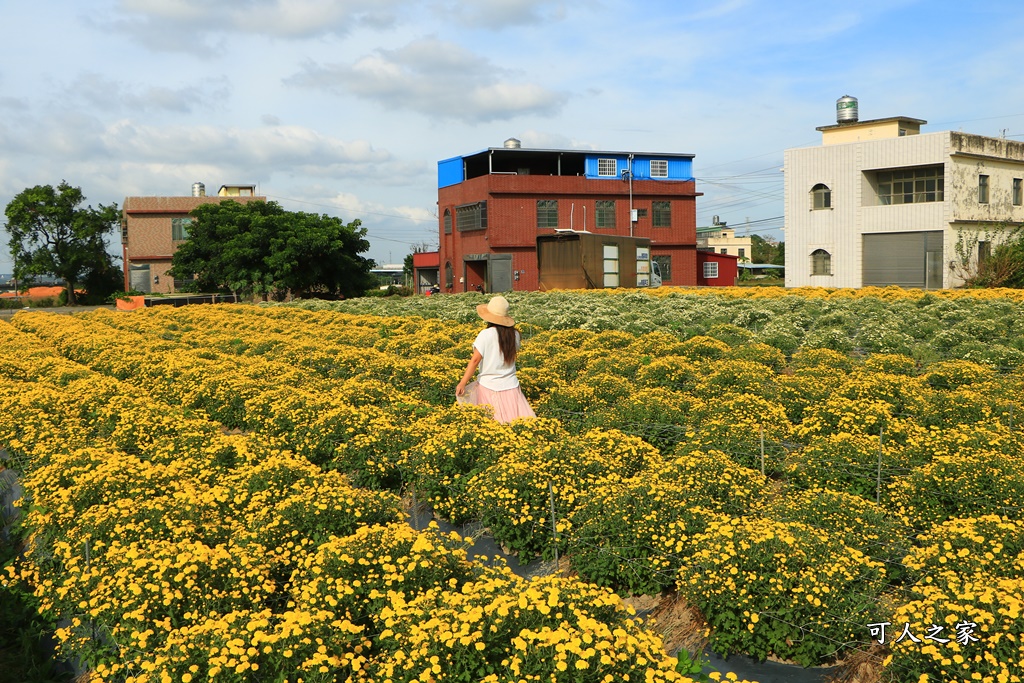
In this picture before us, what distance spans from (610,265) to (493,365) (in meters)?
32.3

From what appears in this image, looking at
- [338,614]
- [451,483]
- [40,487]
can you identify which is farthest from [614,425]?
[40,487]

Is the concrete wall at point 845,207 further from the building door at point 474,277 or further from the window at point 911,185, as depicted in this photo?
the building door at point 474,277

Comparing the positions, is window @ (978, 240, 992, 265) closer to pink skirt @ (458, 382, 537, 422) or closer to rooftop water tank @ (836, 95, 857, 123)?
rooftop water tank @ (836, 95, 857, 123)

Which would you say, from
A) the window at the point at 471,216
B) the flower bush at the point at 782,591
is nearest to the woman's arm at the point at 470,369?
the flower bush at the point at 782,591

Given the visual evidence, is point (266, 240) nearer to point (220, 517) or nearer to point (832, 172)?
point (832, 172)

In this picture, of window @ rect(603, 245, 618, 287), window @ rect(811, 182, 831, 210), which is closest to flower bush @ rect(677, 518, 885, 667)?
window @ rect(603, 245, 618, 287)

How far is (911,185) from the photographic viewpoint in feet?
147

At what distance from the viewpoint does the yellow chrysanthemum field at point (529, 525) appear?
5266 mm

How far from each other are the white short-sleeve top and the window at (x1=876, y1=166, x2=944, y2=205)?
132 ft

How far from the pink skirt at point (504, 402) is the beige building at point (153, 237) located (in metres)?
70.3

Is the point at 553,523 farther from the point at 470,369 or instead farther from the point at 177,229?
the point at 177,229

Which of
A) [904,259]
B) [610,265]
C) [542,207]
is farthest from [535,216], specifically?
[904,259]

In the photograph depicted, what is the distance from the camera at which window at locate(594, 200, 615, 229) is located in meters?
54.2

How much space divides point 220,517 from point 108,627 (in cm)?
168
